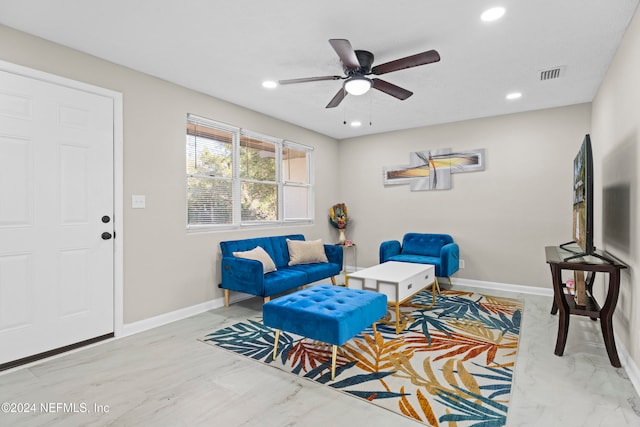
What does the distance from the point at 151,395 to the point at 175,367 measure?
373 mm

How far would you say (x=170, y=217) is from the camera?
3562 mm

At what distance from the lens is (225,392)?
6.98 feet

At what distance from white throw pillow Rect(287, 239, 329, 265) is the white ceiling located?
197 cm

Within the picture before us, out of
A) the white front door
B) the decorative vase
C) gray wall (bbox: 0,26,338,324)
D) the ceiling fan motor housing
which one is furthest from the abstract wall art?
the white front door

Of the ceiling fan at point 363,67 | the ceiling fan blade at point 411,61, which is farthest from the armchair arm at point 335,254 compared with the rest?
the ceiling fan blade at point 411,61

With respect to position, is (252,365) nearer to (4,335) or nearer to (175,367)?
(175,367)

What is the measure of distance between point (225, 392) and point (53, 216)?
202 centimetres

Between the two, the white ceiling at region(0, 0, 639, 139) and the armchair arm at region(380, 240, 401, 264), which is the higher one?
the white ceiling at region(0, 0, 639, 139)

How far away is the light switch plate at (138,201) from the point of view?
322cm

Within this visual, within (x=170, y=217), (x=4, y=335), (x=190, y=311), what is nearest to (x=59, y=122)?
(x=170, y=217)

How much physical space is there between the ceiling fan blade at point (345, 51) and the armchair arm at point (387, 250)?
292 centimetres

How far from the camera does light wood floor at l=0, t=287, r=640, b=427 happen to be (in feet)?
6.09

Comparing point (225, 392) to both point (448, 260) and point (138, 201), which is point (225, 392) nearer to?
point (138, 201)

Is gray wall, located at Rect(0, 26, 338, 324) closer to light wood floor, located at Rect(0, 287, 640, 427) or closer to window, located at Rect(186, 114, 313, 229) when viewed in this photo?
window, located at Rect(186, 114, 313, 229)
